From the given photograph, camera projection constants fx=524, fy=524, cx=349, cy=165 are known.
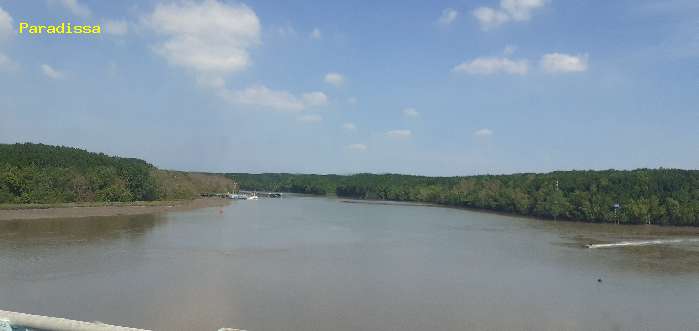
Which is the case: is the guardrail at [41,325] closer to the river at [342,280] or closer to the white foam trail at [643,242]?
the river at [342,280]

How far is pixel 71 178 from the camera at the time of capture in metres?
44.9

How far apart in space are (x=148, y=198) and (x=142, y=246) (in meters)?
31.6

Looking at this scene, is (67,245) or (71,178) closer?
(67,245)

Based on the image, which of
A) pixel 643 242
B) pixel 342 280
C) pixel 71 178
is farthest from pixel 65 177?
pixel 643 242

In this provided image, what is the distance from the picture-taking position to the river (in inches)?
489

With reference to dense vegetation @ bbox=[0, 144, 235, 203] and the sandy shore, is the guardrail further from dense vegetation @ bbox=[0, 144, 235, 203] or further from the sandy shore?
dense vegetation @ bbox=[0, 144, 235, 203]

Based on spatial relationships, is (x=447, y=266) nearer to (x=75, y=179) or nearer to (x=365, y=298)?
(x=365, y=298)

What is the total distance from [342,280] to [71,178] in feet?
121

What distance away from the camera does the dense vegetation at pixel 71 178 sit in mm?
41281

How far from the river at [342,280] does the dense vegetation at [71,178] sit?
43.7 ft

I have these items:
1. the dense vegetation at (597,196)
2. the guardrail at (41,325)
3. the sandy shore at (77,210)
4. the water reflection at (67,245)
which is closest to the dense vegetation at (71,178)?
the sandy shore at (77,210)

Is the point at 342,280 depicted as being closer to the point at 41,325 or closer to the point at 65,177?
the point at 41,325

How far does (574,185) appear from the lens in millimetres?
48875

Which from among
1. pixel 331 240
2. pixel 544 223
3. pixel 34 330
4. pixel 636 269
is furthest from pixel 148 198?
pixel 34 330
